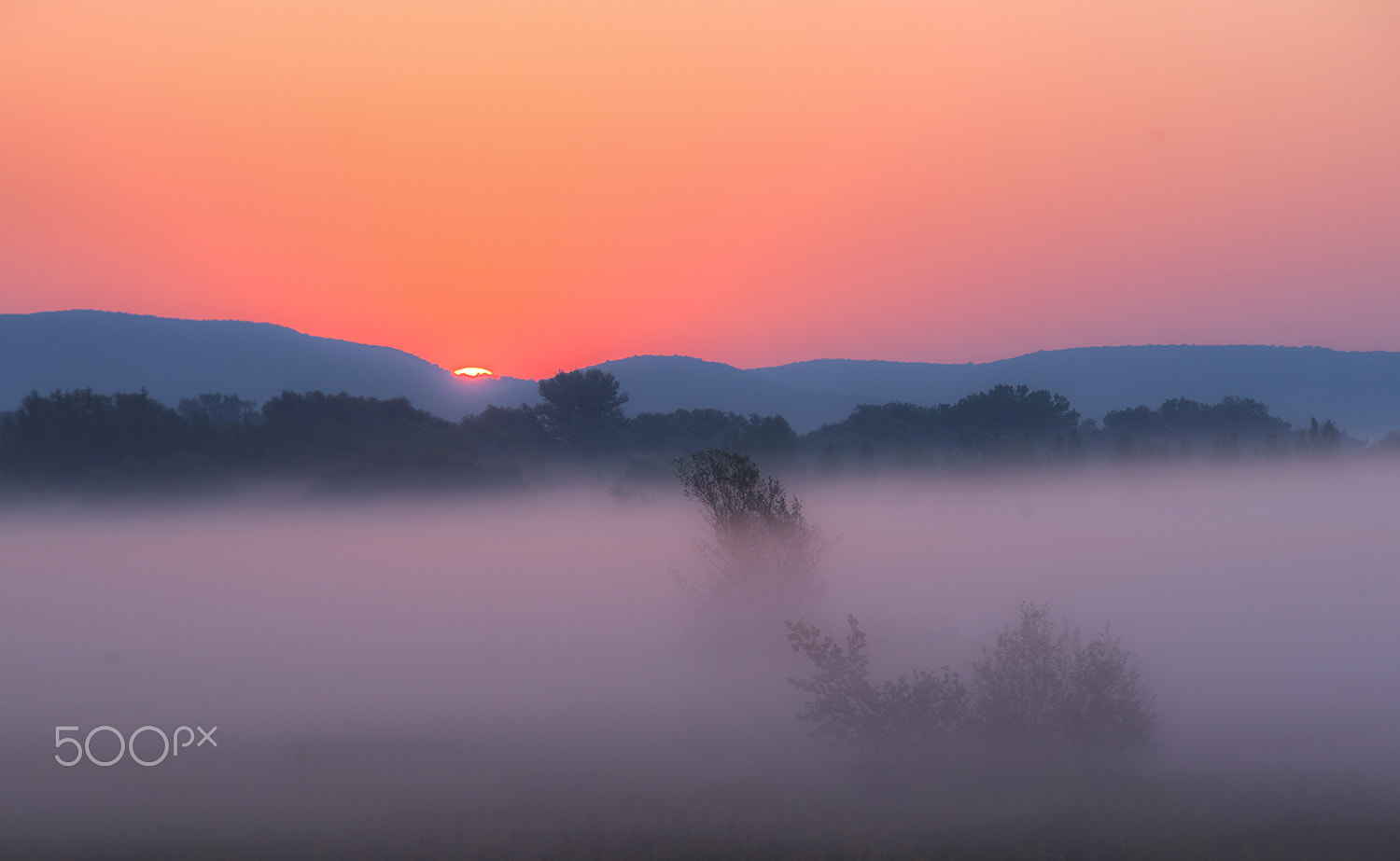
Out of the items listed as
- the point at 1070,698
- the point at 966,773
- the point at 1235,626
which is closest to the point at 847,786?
the point at 966,773

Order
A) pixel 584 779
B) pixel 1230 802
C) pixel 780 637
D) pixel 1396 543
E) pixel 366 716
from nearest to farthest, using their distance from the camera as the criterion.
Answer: pixel 1230 802 < pixel 584 779 < pixel 366 716 < pixel 780 637 < pixel 1396 543

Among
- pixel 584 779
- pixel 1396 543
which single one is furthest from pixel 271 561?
pixel 1396 543

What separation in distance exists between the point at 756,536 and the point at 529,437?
9197 centimetres

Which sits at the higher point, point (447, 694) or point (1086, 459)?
point (1086, 459)

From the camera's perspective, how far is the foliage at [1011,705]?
2080 centimetres

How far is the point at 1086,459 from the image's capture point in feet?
406

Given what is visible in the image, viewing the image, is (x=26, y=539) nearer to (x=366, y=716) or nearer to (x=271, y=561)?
(x=271, y=561)

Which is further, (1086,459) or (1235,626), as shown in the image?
(1086,459)

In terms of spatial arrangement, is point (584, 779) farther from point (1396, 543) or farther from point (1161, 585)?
point (1396, 543)

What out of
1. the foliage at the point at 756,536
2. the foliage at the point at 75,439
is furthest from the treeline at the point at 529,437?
the foliage at the point at 756,536

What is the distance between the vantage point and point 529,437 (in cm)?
11969

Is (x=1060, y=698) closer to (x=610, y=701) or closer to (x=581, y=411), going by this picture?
(x=610, y=701)

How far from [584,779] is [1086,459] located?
379 feet

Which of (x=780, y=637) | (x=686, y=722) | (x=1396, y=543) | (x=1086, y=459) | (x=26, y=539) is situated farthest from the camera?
(x=1086, y=459)
